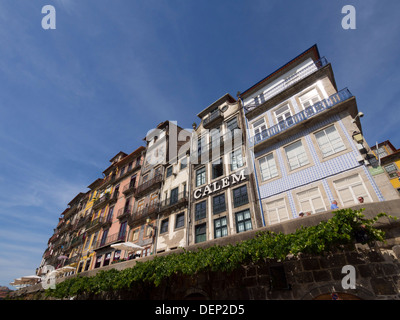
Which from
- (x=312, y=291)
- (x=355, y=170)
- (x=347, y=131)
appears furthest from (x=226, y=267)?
(x=347, y=131)

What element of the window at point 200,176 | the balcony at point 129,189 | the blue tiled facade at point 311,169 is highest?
the balcony at point 129,189

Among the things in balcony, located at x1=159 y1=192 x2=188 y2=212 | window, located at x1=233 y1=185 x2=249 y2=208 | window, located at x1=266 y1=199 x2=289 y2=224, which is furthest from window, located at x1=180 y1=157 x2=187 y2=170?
window, located at x1=266 y1=199 x2=289 y2=224

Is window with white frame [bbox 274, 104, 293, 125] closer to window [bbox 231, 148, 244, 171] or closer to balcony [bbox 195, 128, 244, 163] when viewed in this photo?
balcony [bbox 195, 128, 244, 163]

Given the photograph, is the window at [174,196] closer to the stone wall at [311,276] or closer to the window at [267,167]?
the window at [267,167]

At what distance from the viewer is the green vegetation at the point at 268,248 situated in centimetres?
604

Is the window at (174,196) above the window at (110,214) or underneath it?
underneath

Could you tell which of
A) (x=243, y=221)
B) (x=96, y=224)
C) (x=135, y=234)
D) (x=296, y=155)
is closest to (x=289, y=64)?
(x=296, y=155)

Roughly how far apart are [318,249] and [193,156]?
15.6 meters

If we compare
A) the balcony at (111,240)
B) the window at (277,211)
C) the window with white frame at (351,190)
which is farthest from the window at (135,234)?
the window with white frame at (351,190)

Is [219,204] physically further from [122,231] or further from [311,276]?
[122,231]

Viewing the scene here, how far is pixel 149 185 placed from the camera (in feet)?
76.5

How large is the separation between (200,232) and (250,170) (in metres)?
6.04

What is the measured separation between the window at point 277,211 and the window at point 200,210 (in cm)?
556

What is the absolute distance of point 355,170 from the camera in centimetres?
1012
